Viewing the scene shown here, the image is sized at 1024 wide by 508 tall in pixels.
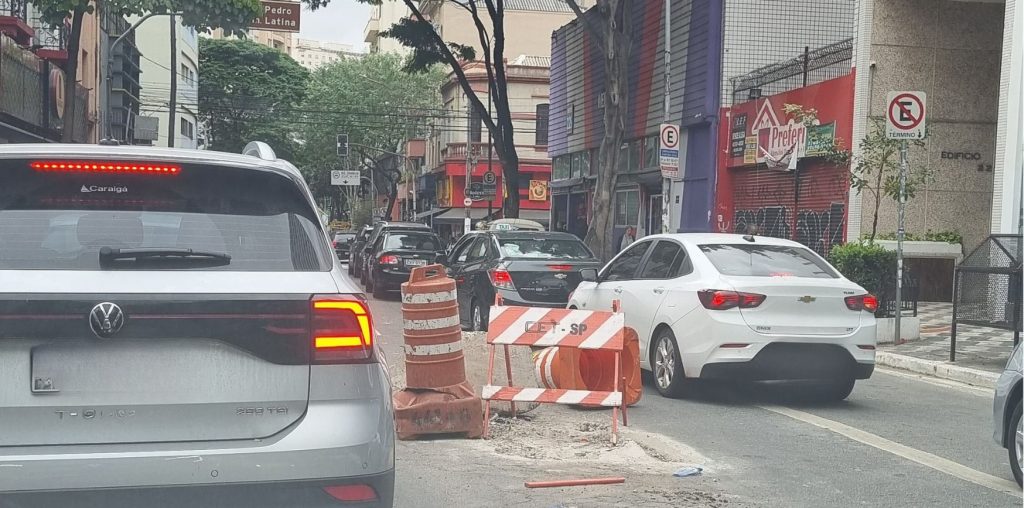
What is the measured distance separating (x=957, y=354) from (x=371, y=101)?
161 ft

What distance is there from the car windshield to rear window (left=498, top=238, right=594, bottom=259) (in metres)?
8.45

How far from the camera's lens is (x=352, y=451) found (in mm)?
3555

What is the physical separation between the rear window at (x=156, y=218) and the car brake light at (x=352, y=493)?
762 mm

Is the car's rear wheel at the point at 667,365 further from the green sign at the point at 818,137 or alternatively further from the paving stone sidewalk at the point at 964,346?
the green sign at the point at 818,137

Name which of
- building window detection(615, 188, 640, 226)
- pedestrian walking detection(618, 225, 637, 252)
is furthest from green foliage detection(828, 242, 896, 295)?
building window detection(615, 188, 640, 226)

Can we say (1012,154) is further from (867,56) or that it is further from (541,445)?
(541,445)

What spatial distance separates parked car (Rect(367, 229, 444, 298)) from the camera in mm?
23047

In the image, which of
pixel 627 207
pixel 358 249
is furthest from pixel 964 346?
pixel 358 249

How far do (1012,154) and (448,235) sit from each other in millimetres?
48517

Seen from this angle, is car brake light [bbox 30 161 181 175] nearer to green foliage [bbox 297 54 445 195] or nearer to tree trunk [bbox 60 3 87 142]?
tree trunk [bbox 60 3 87 142]

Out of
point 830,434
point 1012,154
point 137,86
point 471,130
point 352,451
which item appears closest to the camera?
point 352,451

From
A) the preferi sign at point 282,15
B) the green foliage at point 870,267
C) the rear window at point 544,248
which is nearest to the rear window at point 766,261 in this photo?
the green foliage at point 870,267

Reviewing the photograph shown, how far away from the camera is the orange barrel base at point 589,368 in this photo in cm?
860

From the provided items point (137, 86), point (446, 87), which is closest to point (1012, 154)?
point (137, 86)
